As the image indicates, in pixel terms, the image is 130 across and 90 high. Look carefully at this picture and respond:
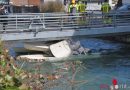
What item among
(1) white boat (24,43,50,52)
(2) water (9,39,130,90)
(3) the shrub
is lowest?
(2) water (9,39,130,90)

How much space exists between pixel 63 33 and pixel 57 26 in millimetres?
421

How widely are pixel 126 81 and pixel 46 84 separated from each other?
10715 mm

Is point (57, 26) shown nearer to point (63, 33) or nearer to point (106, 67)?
point (63, 33)

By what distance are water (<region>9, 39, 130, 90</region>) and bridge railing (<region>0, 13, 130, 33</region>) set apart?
5.63 feet

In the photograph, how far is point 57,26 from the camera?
21.2m

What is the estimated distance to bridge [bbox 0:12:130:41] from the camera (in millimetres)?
19672

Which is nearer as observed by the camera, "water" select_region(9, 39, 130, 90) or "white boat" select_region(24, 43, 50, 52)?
"water" select_region(9, 39, 130, 90)

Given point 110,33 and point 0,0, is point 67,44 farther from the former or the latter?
point 0,0

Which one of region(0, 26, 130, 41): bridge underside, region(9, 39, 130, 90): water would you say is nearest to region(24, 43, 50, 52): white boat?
region(0, 26, 130, 41): bridge underside

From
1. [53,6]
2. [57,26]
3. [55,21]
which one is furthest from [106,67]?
[53,6]

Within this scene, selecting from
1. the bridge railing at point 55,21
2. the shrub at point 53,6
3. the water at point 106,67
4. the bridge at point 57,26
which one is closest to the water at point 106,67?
the water at point 106,67

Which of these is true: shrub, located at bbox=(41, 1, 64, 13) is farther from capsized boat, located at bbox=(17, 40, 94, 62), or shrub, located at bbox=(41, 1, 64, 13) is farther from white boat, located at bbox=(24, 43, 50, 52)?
white boat, located at bbox=(24, 43, 50, 52)

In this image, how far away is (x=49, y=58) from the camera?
70.5 ft

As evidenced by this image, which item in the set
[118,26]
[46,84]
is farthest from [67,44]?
[46,84]
